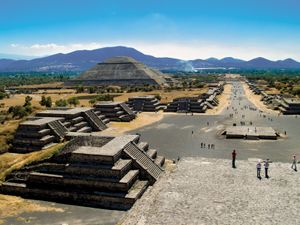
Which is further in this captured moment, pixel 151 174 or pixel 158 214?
pixel 151 174

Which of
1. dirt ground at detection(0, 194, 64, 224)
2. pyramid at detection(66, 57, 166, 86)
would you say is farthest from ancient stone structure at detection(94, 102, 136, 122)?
pyramid at detection(66, 57, 166, 86)

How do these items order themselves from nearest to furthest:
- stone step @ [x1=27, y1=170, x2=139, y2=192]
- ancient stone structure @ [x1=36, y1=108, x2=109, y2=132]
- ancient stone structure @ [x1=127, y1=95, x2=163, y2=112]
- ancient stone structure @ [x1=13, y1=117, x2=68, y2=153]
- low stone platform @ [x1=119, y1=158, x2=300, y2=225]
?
low stone platform @ [x1=119, y1=158, x2=300, y2=225]
stone step @ [x1=27, y1=170, x2=139, y2=192]
ancient stone structure @ [x1=13, y1=117, x2=68, y2=153]
ancient stone structure @ [x1=36, y1=108, x2=109, y2=132]
ancient stone structure @ [x1=127, y1=95, x2=163, y2=112]

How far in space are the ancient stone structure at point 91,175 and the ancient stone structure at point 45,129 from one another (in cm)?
722

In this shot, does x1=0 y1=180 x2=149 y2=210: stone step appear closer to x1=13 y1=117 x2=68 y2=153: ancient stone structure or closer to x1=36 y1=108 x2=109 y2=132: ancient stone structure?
x1=13 y1=117 x2=68 y2=153: ancient stone structure

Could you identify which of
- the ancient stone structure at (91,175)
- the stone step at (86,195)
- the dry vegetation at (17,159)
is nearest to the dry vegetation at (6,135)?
the dry vegetation at (17,159)

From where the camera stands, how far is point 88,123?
4691 cm

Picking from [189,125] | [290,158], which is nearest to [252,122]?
[189,125]

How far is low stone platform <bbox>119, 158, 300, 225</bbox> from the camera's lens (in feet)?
54.9

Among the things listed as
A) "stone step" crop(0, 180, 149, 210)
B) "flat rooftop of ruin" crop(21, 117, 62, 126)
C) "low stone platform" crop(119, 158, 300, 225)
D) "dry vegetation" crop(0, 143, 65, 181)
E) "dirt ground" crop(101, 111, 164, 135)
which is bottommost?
"dirt ground" crop(101, 111, 164, 135)

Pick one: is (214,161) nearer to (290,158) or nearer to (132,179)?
(132,179)

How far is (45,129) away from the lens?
36.2 meters

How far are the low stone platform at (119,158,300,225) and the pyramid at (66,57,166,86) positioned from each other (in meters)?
117

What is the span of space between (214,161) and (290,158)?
1162cm

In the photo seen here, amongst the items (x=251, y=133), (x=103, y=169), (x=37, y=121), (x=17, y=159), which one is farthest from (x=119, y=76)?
(x=103, y=169)
